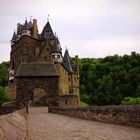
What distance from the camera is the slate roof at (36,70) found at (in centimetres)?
3734

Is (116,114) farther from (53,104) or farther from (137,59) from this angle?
(137,59)

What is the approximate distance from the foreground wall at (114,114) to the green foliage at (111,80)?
7333 cm

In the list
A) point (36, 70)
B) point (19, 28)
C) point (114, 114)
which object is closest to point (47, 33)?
point (19, 28)

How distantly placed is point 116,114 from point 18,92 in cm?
2468

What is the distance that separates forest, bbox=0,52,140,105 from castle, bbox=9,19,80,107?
65.3 feet

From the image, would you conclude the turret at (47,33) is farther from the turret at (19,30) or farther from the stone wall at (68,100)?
the stone wall at (68,100)

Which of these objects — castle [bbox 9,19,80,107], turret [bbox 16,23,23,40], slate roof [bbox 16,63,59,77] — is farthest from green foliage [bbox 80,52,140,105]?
slate roof [bbox 16,63,59,77]

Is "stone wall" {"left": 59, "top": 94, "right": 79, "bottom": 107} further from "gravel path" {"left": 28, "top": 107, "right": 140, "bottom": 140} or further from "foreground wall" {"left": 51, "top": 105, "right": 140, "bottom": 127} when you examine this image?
"gravel path" {"left": 28, "top": 107, "right": 140, "bottom": 140}

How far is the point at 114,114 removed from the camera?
1377cm

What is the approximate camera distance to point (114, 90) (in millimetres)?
94125

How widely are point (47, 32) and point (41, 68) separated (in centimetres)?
3710

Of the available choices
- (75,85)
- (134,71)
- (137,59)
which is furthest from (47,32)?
(137,59)

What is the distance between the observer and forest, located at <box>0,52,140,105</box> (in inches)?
3642

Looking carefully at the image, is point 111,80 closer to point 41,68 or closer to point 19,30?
point 19,30
